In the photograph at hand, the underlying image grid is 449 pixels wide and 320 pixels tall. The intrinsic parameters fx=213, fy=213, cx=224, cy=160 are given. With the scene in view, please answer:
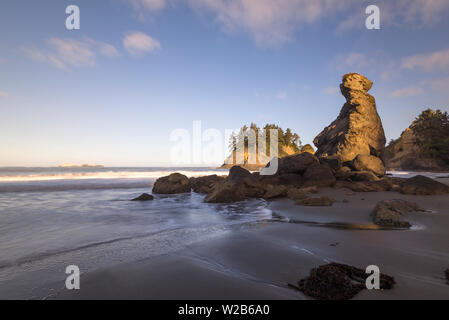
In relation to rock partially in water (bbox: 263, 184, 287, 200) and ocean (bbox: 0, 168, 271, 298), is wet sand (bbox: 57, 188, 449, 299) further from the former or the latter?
rock partially in water (bbox: 263, 184, 287, 200)

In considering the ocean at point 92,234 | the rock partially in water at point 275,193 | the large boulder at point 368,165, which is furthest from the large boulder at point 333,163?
the ocean at point 92,234

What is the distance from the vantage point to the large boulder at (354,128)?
51.3ft

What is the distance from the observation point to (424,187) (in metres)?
7.24

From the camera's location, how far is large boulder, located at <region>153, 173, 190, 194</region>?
417 inches

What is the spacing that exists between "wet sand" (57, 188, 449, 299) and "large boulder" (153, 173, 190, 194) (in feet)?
24.5

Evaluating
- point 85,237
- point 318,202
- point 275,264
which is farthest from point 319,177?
point 85,237

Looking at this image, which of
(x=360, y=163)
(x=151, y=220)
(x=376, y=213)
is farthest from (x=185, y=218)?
(x=360, y=163)

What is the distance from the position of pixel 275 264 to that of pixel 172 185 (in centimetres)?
907

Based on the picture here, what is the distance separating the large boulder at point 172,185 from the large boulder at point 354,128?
11341 mm

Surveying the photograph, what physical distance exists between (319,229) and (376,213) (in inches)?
60.3

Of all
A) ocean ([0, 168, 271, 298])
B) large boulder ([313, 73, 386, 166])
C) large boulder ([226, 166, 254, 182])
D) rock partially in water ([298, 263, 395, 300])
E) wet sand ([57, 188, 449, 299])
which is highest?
large boulder ([313, 73, 386, 166])

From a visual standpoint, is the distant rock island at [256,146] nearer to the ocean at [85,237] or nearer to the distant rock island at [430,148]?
the distant rock island at [430,148]

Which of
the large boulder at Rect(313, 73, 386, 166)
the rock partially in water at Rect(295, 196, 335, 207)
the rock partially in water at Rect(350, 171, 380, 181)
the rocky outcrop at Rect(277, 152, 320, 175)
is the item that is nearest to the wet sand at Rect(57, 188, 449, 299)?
the rock partially in water at Rect(295, 196, 335, 207)

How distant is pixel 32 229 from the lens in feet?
13.5
